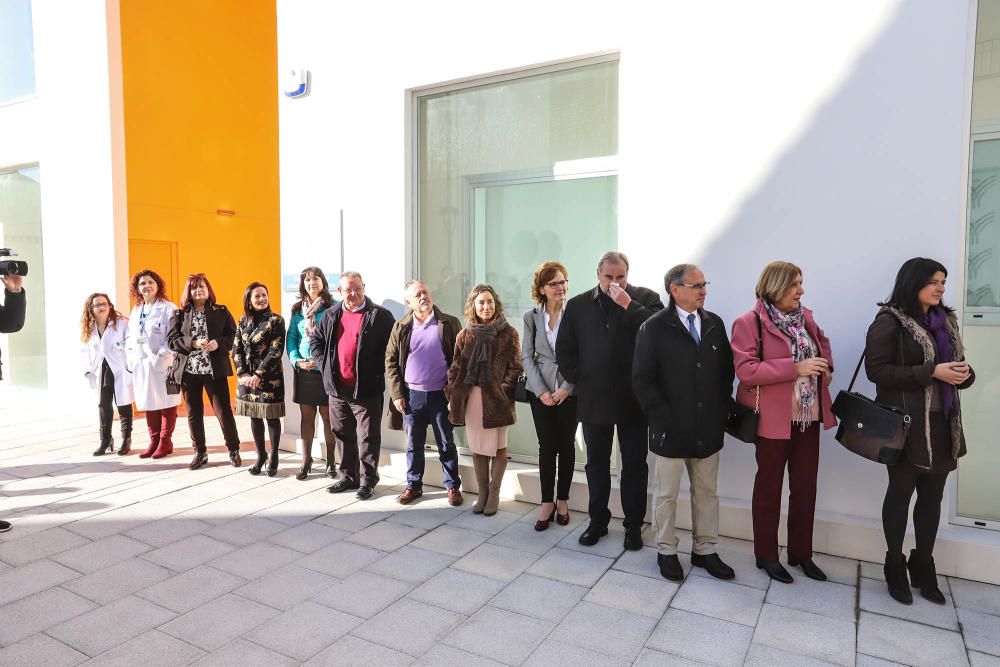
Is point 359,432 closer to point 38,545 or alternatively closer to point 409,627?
point 38,545

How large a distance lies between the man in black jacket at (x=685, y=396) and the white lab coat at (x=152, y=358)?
16.3ft

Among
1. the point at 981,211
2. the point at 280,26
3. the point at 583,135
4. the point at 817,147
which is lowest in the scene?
the point at 981,211

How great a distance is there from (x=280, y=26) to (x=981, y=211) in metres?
6.30

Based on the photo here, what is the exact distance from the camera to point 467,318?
508cm

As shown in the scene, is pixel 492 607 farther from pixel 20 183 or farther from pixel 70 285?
pixel 20 183

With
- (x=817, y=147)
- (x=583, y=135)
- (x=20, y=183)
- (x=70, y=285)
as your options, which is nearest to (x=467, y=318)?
(x=583, y=135)

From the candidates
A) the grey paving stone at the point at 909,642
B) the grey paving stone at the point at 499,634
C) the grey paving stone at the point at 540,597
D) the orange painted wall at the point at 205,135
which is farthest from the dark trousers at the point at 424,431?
the orange painted wall at the point at 205,135

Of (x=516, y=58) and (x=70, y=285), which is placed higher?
(x=516, y=58)

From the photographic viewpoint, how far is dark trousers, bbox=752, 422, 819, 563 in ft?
12.9

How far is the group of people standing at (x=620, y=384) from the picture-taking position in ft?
12.0

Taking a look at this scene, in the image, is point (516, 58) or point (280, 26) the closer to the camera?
point (516, 58)

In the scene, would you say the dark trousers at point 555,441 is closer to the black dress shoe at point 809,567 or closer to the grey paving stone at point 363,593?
the grey paving stone at point 363,593

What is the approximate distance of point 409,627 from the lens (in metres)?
3.40

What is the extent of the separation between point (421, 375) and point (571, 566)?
188cm
